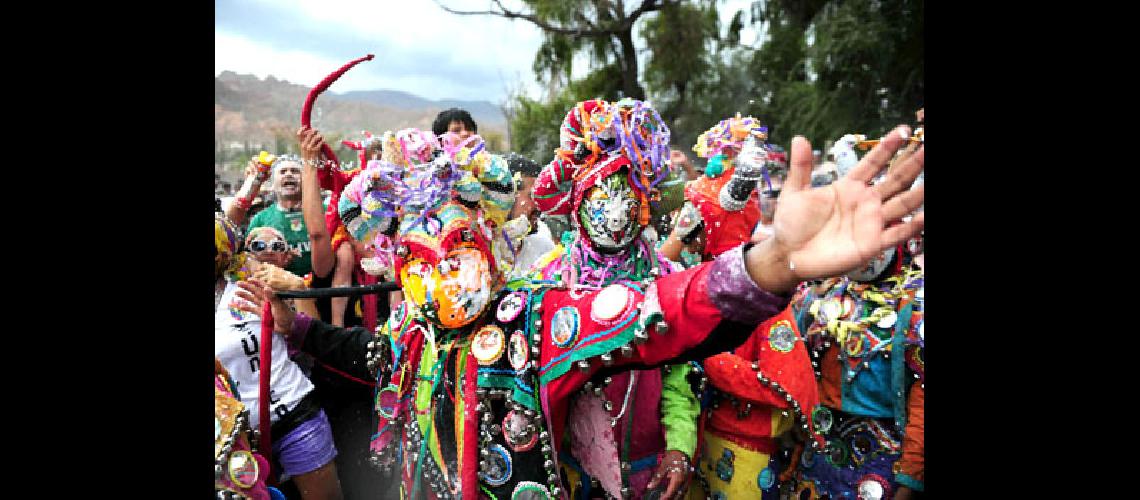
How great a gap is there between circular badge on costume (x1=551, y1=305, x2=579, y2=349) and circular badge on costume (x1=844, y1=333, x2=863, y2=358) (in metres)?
1.87

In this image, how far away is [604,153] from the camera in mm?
2609

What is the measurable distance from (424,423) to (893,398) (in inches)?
84.5

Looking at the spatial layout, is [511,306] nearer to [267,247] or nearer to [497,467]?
[497,467]

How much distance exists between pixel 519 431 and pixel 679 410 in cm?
79

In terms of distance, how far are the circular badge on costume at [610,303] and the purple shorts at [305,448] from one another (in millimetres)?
1872

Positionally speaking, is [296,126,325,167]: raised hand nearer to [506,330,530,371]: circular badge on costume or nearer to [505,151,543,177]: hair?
[505,151,543,177]: hair

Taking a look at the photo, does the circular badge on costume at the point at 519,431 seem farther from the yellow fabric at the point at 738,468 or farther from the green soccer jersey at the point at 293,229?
the green soccer jersey at the point at 293,229

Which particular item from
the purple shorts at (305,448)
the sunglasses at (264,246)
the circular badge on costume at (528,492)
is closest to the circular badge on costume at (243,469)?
the purple shorts at (305,448)

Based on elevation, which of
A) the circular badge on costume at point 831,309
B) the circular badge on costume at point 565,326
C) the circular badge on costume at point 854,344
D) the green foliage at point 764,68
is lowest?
Result: the circular badge on costume at point 854,344

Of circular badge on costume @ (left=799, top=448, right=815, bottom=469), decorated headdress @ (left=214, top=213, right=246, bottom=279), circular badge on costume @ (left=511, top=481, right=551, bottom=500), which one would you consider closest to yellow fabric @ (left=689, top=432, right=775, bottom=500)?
circular badge on costume @ (left=799, top=448, right=815, bottom=469)

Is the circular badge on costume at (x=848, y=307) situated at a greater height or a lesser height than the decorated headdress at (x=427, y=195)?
lesser

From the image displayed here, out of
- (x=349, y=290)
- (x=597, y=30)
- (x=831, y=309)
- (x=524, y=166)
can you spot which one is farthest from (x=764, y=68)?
(x=349, y=290)

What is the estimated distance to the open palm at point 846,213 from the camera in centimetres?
120
